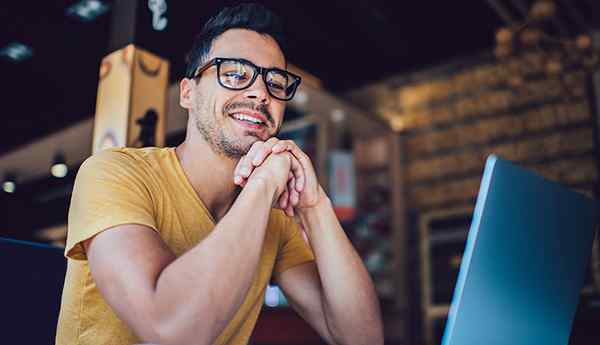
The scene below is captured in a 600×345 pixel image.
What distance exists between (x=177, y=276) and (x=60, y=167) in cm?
357

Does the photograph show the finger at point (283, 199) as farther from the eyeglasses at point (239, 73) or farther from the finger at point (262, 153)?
the eyeglasses at point (239, 73)

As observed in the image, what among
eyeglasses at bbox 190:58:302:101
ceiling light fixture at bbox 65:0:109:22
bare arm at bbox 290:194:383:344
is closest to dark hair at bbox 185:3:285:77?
eyeglasses at bbox 190:58:302:101

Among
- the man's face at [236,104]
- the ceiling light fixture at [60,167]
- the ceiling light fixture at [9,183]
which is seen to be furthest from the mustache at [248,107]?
the ceiling light fixture at [60,167]

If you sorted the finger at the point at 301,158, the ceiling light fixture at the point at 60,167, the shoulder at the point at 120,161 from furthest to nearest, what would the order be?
the ceiling light fixture at the point at 60,167
the finger at the point at 301,158
the shoulder at the point at 120,161

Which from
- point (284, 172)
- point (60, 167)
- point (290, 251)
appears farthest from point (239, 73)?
point (60, 167)

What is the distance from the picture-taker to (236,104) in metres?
1.50

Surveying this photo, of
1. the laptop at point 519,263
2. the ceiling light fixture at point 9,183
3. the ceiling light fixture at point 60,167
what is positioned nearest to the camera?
the laptop at point 519,263

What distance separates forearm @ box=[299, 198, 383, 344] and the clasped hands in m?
0.09

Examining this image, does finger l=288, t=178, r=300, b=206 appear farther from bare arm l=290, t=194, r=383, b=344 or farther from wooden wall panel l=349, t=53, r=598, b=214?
wooden wall panel l=349, t=53, r=598, b=214

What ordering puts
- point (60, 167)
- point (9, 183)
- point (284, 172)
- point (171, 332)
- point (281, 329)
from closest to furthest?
point (171, 332) < point (284, 172) < point (9, 183) < point (60, 167) < point (281, 329)

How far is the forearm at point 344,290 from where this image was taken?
1385 mm

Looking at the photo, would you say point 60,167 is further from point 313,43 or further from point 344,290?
point 344,290

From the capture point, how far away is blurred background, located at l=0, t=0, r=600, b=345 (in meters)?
4.23

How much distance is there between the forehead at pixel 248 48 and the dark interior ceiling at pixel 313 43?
96.9 inches
